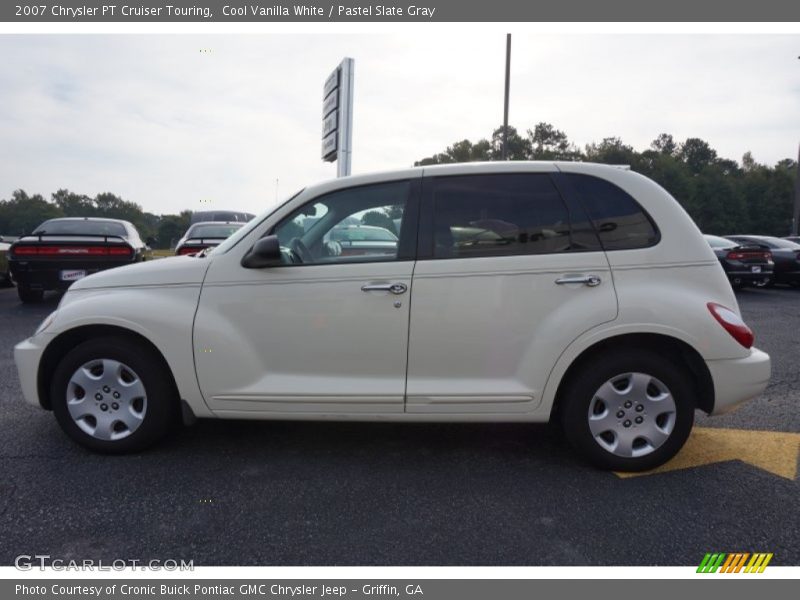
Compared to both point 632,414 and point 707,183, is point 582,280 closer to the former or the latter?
point 632,414

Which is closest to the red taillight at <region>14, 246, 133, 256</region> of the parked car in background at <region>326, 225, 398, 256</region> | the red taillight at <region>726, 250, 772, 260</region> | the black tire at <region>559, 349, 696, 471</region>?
the parked car in background at <region>326, 225, 398, 256</region>

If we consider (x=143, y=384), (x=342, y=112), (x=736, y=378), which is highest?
(x=342, y=112)

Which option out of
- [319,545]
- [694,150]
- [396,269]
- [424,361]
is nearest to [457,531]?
[319,545]

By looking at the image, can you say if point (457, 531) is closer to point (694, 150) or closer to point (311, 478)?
point (311, 478)

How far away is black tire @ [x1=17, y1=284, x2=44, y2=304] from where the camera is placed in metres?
9.63

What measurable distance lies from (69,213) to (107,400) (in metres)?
92.1

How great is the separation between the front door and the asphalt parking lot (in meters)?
0.41

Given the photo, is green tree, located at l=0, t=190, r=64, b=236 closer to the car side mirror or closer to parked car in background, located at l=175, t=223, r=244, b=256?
parked car in background, located at l=175, t=223, r=244, b=256

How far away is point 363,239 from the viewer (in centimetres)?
332

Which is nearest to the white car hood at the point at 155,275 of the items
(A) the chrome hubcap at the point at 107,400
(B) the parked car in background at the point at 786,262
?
(A) the chrome hubcap at the point at 107,400

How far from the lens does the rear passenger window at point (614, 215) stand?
3.14 meters

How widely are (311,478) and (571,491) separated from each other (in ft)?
4.48

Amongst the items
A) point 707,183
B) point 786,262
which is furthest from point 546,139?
point 786,262

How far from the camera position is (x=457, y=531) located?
8.35 feet
